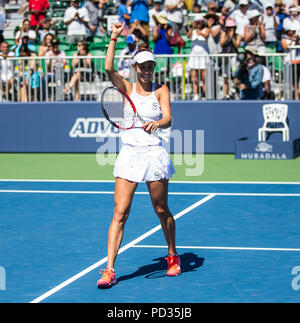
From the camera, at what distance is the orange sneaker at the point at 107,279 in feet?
24.1

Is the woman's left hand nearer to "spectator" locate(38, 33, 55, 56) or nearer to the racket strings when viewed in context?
the racket strings

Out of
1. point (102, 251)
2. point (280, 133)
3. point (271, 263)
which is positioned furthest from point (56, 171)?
point (271, 263)

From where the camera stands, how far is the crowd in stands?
17.8 metres

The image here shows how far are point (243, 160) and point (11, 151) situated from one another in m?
5.46

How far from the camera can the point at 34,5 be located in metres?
23.7

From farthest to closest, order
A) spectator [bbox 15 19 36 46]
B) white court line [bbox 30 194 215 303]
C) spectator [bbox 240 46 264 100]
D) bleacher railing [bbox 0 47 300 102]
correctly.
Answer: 1. spectator [bbox 15 19 36 46]
2. bleacher railing [bbox 0 47 300 102]
3. spectator [bbox 240 46 264 100]
4. white court line [bbox 30 194 215 303]

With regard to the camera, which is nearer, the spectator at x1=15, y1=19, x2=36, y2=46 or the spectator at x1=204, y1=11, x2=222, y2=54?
the spectator at x1=204, y1=11, x2=222, y2=54

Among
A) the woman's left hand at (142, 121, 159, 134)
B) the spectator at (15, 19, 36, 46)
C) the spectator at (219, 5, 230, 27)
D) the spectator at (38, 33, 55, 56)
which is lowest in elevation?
the woman's left hand at (142, 121, 159, 134)

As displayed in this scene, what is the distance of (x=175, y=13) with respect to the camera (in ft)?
70.5

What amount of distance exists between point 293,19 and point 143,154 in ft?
42.1

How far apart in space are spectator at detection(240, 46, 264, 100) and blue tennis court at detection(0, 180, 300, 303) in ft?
14.4

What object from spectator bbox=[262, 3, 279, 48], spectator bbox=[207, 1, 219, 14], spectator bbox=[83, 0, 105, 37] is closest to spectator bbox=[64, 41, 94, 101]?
spectator bbox=[207, 1, 219, 14]

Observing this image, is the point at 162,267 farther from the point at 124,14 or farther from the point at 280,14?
the point at 124,14

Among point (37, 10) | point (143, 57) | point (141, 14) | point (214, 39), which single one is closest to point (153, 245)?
point (143, 57)
